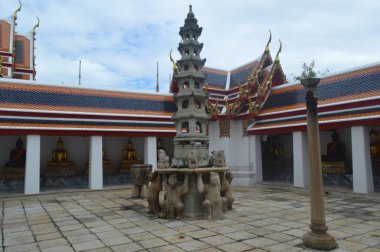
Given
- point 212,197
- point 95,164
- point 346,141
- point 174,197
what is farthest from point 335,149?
point 95,164

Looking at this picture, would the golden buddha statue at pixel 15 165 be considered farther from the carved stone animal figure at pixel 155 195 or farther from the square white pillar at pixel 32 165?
the carved stone animal figure at pixel 155 195

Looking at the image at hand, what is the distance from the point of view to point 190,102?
975cm

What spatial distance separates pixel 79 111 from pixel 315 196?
39.2 ft

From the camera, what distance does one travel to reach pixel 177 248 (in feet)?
18.4

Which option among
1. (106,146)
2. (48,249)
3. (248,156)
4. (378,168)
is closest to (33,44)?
(106,146)

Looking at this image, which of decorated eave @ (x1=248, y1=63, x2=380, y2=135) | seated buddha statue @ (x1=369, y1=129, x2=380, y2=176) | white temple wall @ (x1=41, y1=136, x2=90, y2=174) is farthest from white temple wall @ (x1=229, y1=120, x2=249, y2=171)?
white temple wall @ (x1=41, y1=136, x2=90, y2=174)

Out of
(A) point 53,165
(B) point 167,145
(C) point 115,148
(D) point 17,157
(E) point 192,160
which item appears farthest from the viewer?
(B) point 167,145

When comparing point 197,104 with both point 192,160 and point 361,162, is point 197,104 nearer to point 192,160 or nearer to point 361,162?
point 192,160

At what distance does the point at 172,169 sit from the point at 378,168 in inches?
416

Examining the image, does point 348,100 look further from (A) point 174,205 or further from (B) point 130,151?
(B) point 130,151

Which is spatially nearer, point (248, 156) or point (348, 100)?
point (348, 100)

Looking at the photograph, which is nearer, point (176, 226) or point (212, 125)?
point (176, 226)

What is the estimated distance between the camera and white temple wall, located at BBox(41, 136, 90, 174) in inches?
670

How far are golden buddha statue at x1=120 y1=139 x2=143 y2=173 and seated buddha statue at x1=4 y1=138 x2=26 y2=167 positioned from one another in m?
5.12
